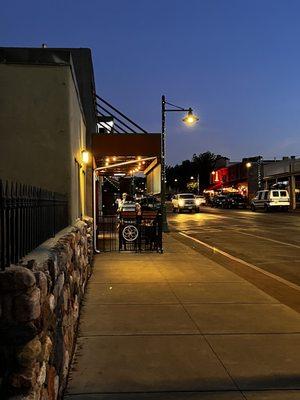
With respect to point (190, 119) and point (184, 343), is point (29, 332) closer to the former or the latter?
point (184, 343)

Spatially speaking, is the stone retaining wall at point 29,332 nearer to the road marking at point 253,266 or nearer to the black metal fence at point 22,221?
the black metal fence at point 22,221

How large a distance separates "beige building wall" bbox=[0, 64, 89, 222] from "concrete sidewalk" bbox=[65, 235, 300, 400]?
2412mm

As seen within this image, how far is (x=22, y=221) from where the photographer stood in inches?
184

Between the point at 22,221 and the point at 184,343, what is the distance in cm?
284

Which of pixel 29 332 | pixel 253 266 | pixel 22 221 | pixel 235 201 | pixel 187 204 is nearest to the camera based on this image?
pixel 29 332

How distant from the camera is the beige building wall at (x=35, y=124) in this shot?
9516 mm

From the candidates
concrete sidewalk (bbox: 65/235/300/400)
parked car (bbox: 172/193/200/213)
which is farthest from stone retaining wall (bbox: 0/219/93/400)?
parked car (bbox: 172/193/200/213)

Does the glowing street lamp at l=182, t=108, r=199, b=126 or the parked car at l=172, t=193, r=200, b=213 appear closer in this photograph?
the glowing street lamp at l=182, t=108, r=199, b=126

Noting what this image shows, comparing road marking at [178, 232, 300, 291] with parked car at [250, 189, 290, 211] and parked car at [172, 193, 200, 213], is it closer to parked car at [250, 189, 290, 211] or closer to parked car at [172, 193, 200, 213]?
parked car at [250, 189, 290, 211]

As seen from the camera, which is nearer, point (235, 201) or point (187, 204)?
point (187, 204)

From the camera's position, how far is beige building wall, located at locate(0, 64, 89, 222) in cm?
952

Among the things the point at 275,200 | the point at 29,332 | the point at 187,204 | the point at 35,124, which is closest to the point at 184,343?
the point at 29,332

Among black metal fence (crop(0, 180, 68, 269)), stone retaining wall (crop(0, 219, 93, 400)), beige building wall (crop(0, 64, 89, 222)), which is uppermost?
beige building wall (crop(0, 64, 89, 222))

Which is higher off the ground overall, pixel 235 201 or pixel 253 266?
pixel 235 201
